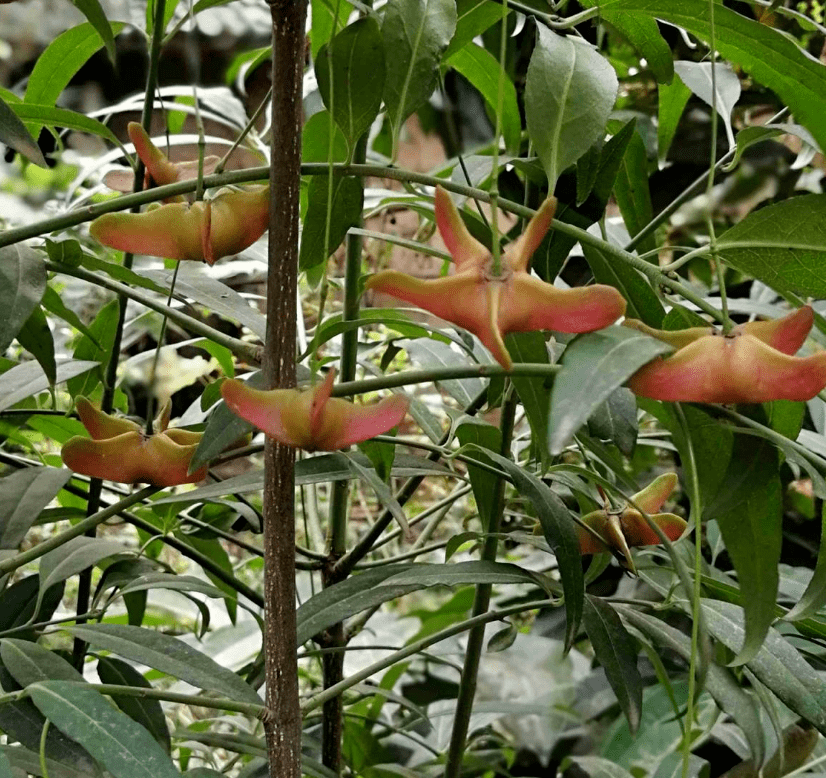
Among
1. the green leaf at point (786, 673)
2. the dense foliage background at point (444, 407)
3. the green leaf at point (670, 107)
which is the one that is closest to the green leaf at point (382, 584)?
the dense foliage background at point (444, 407)

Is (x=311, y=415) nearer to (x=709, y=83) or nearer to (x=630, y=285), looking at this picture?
(x=630, y=285)

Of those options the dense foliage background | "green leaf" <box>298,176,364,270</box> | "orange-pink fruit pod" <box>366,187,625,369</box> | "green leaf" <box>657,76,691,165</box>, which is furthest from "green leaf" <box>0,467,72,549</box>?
"green leaf" <box>657,76,691,165</box>

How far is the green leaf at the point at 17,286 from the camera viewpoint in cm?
41

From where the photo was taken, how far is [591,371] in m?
0.29

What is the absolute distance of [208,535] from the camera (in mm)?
748

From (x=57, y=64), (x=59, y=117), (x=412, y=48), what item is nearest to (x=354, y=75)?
(x=412, y=48)

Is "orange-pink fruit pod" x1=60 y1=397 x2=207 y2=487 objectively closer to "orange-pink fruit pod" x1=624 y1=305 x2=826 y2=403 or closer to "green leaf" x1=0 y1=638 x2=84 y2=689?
"green leaf" x1=0 y1=638 x2=84 y2=689

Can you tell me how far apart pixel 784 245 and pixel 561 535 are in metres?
0.17

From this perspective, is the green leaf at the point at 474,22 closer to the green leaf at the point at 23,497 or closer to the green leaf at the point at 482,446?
the green leaf at the point at 482,446

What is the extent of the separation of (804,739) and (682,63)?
23.7 inches

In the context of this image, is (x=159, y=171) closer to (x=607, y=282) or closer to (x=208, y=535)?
(x=607, y=282)

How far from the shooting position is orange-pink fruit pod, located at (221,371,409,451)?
0.35 meters

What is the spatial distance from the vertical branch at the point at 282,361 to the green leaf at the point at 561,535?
113 mm

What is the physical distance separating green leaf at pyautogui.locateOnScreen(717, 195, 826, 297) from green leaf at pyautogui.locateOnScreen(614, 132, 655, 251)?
0.19 metres
